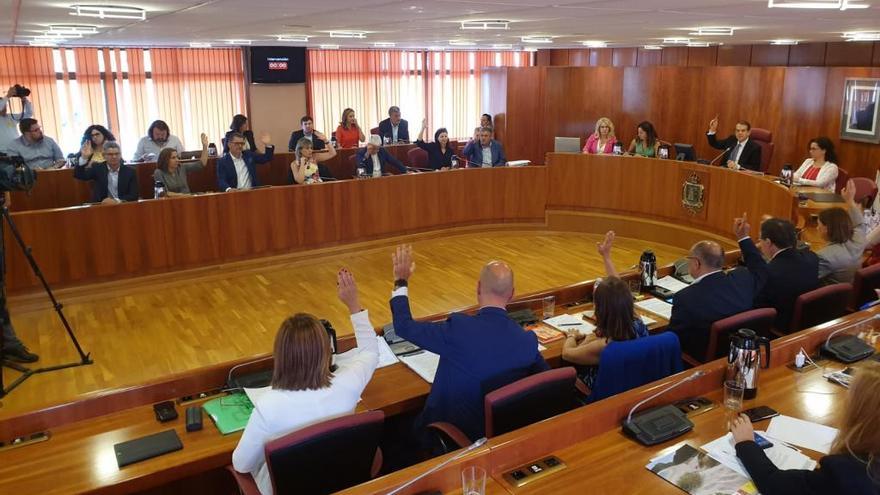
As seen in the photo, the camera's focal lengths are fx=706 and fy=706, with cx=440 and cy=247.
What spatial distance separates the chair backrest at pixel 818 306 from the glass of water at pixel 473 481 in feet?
8.32

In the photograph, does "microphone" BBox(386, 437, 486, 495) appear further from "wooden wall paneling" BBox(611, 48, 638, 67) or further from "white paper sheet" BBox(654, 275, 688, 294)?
"wooden wall paneling" BBox(611, 48, 638, 67)

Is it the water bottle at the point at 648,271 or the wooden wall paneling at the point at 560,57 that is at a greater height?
the wooden wall paneling at the point at 560,57

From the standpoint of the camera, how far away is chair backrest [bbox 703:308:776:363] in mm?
3578

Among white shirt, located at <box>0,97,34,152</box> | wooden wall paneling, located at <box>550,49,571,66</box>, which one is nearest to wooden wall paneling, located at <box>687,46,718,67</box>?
wooden wall paneling, located at <box>550,49,571,66</box>

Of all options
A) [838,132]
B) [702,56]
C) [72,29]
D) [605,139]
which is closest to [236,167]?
[72,29]

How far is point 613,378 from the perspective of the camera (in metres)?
3.18

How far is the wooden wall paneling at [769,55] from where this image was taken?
1052cm

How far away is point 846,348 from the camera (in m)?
3.46

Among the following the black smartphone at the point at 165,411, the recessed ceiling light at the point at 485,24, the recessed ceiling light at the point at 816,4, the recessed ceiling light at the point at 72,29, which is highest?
the recessed ceiling light at the point at 485,24

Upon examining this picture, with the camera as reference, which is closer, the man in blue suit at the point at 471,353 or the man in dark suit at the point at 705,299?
the man in blue suit at the point at 471,353

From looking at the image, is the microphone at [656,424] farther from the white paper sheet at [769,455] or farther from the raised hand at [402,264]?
the raised hand at [402,264]

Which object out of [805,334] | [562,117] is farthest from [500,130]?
[805,334]

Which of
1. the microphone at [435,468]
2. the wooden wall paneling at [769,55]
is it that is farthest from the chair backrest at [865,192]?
the microphone at [435,468]

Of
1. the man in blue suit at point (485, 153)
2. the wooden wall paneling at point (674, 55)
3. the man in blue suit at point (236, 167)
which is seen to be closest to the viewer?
the man in blue suit at point (236, 167)
